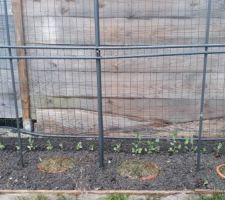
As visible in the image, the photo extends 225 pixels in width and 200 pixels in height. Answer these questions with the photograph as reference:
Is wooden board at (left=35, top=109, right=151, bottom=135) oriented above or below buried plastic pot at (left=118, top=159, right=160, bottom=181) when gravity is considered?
above

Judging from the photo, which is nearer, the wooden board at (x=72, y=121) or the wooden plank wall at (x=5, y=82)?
the wooden plank wall at (x=5, y=82)

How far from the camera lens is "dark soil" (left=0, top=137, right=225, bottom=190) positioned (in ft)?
13.1

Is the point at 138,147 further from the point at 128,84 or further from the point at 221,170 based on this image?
the point at 221,170

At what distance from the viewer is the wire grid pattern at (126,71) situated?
4.38 meters

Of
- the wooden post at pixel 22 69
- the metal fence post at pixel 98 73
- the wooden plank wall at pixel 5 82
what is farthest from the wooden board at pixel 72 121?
the metal fence post at pixel 98 73

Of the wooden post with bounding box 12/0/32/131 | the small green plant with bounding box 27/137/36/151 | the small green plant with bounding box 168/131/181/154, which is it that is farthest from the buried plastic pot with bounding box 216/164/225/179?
the wooden post with bounding box 12/0/32/131

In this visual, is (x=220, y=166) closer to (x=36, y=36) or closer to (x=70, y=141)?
(x=70, y=141)

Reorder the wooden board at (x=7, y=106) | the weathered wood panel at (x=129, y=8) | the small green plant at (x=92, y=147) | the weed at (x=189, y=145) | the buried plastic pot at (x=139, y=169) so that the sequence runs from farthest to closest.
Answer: the wooden board at (x=7, y=106) → the small green plant at (x=92, y=147) → the weed at (x=189, y=145) → the weathered wood panel at (x=129, y=8) → the buried plastic pot at (x=139, y=169)

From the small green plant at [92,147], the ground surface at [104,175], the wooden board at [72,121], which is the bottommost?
the ground surface at [104,175]

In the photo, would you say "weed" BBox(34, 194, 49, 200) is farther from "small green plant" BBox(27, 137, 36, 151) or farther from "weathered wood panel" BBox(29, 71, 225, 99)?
"weathered wood panel" BBox(29, 71, 225, 99)

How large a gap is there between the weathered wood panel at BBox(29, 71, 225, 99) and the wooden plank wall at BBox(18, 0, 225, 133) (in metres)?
0.01

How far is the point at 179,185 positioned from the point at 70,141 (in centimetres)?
149

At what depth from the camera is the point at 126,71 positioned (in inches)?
180

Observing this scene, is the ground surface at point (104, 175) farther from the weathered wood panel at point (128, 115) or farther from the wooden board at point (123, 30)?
Result: the wooden board at point (123, 30)
